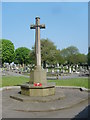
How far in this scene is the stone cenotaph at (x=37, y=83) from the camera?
9.60 meters

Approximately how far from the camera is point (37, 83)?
1005 cm

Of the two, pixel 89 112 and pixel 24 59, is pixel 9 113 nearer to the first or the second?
pixel 89 112

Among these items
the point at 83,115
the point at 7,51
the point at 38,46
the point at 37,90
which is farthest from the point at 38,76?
the point at 7,51

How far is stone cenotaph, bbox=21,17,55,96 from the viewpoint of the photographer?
960 centimetres

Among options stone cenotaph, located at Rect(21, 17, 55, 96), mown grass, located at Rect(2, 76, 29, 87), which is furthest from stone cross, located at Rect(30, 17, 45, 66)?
mown grass, located at Rect(2, 76, 29, 87)

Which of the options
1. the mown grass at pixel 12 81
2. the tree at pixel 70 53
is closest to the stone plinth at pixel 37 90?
the mown grass at pixel 12 81

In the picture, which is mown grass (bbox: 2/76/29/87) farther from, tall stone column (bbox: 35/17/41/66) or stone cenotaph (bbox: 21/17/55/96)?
tall stone column (bbox: 35/17/41/66)

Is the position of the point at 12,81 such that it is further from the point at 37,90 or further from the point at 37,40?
the point at 37,90

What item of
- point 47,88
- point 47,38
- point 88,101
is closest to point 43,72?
point 47,88

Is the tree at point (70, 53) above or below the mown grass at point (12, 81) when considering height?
above

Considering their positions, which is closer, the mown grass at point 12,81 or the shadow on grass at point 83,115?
the shadow on grass at point 83,115

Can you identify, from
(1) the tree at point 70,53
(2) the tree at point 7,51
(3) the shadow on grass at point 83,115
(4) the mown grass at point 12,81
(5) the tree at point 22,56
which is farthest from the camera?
(5) the tree at point 22,56

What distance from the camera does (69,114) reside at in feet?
22.6

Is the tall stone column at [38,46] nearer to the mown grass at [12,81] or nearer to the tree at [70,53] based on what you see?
the mown grass at [12,81]
